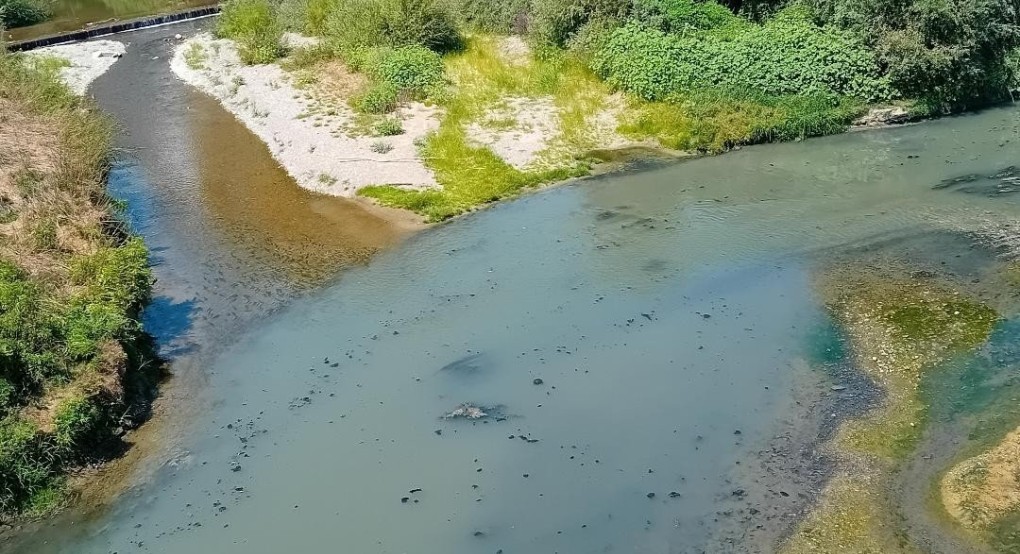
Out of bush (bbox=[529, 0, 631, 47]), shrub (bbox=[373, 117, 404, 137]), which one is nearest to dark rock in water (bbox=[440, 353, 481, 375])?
shrub (bbox=[373, 117, 404, 137])

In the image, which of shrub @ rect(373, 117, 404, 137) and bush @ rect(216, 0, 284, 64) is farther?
bush @ rect(216, 0, 284, 64)

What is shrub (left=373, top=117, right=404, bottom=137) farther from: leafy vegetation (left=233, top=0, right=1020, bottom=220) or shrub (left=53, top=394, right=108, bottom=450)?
shrub (left=53, top=394, right=108, bottom=450)

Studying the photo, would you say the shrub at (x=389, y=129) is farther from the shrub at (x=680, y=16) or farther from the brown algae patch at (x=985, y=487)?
the brown algae patch at (x=985, y=487)

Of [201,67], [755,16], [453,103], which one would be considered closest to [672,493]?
[453,103]

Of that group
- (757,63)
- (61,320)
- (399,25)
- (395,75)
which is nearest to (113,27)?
(399,25)

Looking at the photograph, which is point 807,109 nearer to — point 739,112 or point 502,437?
point 739,112
